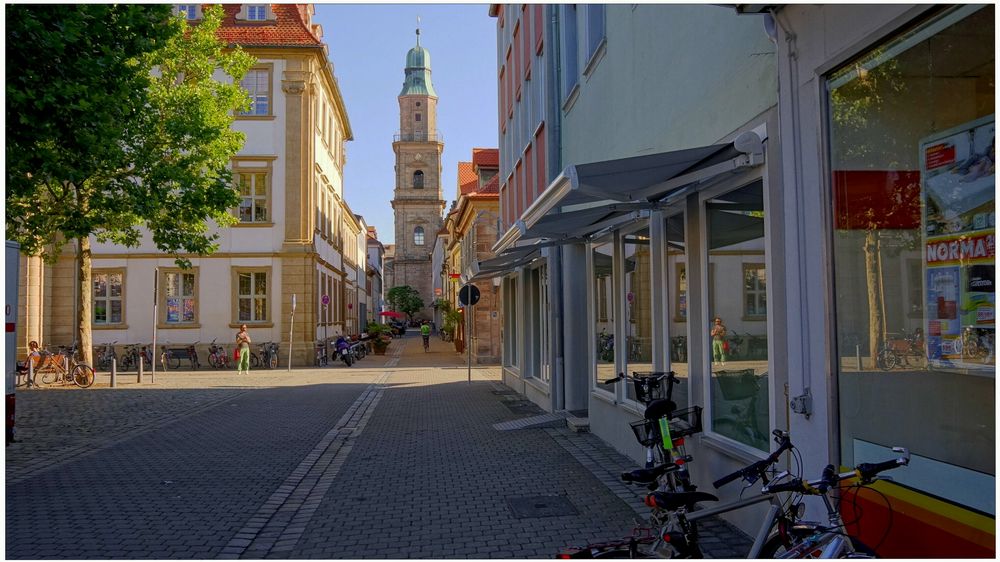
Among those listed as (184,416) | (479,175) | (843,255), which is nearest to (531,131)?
(184,416)

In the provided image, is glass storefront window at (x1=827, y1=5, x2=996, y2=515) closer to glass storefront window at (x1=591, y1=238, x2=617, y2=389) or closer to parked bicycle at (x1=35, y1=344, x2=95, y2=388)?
glass storefront window at (x1=591, y1=238, x2=617, y2=389)

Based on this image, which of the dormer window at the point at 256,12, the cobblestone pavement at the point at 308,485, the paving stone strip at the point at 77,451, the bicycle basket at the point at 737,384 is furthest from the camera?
the dormer window at the point at 256,12

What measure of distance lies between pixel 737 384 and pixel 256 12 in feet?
105

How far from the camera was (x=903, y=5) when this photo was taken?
4027 mm

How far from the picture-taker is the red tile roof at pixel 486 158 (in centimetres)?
4119

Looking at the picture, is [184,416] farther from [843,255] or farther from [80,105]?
[843,255]

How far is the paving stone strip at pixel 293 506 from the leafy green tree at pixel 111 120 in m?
4.83

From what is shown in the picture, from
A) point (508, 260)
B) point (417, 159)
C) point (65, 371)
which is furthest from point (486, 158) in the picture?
point (417, 159)

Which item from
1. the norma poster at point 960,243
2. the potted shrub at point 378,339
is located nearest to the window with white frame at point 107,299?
the potted shrub at point 378,339

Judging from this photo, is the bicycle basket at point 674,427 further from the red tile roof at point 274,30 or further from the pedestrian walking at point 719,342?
the red tile roof at point 274,30

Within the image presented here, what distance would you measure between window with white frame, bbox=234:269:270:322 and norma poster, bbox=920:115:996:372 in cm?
2940

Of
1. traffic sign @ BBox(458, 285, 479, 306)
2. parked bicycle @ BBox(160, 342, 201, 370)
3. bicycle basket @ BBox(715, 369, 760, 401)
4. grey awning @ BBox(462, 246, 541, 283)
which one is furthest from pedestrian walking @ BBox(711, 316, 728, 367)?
parked bicycle @ BBox(160, 342, 201, 370)

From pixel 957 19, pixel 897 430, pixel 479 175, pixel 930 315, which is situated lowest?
pixel 897 430

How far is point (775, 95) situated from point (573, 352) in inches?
308
